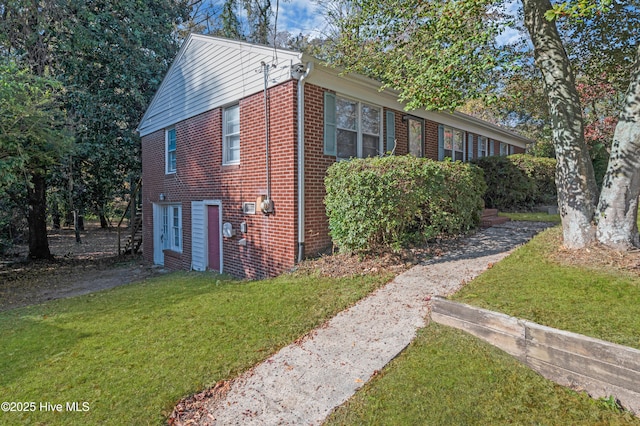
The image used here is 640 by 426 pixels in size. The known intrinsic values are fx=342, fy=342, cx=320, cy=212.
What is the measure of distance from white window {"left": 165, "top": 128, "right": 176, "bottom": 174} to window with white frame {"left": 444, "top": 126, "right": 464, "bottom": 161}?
957cm

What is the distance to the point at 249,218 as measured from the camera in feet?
27.0

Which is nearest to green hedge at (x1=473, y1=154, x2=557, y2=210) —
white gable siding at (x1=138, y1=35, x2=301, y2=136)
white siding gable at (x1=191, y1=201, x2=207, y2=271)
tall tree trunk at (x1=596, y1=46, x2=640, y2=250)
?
tall tree trunk at (x1=596, y1=46, x2=640, y2=250)

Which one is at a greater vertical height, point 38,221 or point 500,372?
point 38,221

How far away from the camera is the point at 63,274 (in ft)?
37.8

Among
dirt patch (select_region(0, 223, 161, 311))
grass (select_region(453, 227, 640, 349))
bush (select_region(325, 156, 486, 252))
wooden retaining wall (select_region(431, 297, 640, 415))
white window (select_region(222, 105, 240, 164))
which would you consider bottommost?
dirt patch (select_region(0, 223, 161, 311))

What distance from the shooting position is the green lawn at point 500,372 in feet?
8.66

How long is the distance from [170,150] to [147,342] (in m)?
8.86

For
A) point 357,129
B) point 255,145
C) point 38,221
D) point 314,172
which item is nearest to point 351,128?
point 357,129

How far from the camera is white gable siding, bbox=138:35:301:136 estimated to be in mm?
7730

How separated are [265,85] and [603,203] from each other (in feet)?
21.8

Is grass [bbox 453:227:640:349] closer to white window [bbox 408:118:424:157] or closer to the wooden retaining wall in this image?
the wooden retaining wall

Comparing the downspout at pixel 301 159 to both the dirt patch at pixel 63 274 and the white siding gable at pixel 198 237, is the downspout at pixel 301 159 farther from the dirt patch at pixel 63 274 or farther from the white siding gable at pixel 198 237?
the dirt patch at pixel 63 274

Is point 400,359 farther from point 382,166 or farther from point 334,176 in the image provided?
point 334,176

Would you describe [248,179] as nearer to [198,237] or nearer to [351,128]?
[351,128]
